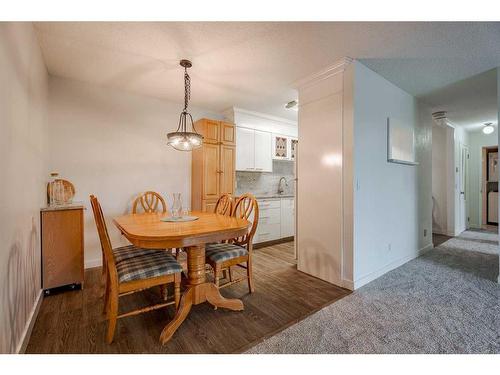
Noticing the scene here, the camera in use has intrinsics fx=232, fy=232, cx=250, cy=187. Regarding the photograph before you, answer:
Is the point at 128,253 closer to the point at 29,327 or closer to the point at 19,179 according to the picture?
the point at 29,327

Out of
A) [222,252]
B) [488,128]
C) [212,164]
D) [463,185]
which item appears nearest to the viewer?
[222,252]

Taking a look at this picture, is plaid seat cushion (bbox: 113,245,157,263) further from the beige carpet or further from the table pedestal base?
the beige carpet

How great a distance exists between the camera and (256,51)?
2.22 meters

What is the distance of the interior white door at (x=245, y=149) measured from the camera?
4.07 metres

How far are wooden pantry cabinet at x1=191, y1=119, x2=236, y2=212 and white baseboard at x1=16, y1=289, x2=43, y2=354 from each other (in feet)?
6.58

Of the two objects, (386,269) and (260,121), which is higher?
(260,121)

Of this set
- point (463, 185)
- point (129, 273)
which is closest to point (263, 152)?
point (129, 273)

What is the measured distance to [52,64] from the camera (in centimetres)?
251

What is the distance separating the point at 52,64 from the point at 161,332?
2934 millimetres

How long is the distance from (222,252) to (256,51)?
1.92m

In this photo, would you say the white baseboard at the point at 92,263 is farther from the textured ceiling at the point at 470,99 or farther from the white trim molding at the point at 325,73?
the textured ceiling at the point at 470,99

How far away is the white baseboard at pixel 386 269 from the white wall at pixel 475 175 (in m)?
3.31
